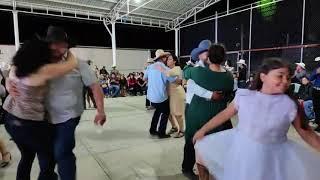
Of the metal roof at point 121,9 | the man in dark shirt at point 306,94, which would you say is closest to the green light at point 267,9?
the metal roof at point 121,9

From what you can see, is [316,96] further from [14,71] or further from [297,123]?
[14,71]

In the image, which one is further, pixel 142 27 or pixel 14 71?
pixel 142 27

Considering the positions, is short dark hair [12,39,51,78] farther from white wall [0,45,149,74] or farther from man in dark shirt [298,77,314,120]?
white wall [0,45,149,74]

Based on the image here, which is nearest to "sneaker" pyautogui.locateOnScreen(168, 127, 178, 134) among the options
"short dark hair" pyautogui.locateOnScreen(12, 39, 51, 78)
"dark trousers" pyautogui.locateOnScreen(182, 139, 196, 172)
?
"dark trousers" pyautogui.locateOnScreen(182, 139, 196, 172)

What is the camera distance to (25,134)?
1925 mm

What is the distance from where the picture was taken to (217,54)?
7.57 ft

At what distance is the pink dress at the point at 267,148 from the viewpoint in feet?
4.82

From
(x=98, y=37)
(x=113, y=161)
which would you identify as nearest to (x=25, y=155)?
(x=113, y=161)

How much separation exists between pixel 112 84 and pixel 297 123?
10236 millimetres

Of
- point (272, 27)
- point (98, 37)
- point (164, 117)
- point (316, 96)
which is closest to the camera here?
point (164, 117)

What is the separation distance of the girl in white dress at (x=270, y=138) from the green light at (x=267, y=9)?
10.1 metres

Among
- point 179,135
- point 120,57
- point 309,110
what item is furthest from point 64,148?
point 120,57

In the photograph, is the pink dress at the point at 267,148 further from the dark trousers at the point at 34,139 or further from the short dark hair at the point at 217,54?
the dark trousers at the point at 34,139

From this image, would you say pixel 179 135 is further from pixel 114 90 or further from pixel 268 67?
pixel 114 90
